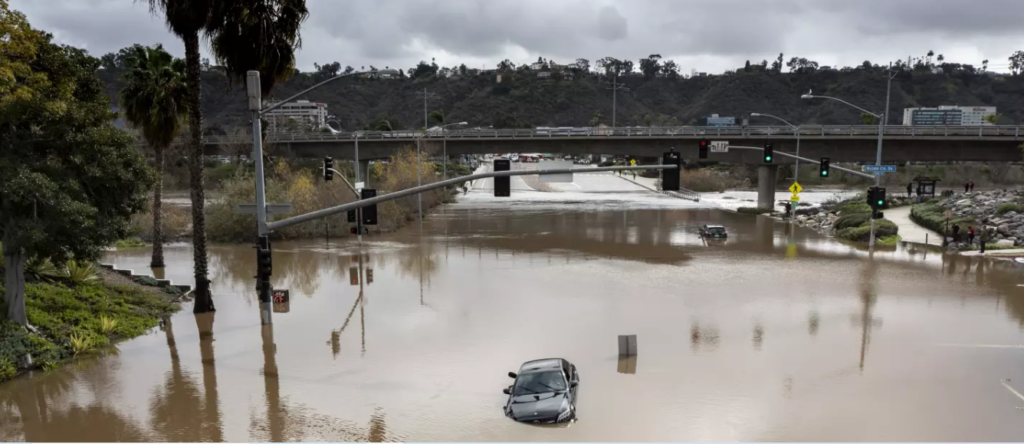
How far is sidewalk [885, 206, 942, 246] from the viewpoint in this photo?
4194cm

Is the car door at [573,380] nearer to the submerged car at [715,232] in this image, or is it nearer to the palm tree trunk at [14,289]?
the palm tree trunk at [14,289]

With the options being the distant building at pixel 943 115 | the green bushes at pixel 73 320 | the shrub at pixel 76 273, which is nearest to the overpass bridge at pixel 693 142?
the shrub at pixel 76 273

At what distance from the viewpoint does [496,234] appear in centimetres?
4694

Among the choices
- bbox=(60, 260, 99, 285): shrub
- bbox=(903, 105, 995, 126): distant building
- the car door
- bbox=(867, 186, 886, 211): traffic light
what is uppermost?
bbox=(903, 105, 995, 126): distant building

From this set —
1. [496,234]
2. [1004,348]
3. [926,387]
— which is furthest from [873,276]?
[496,234]

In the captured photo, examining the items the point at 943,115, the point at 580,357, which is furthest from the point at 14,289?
the point at 943,115

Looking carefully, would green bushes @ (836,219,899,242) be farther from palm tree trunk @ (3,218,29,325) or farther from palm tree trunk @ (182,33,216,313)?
palm tree trunk @ (3,218,29,325)

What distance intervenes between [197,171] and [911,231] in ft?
143

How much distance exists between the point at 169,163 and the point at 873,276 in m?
83.9

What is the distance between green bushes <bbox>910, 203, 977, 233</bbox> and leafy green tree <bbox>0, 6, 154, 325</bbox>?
146 ft

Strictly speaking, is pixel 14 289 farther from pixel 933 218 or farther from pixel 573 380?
pixel 933 218

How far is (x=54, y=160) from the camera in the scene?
18156 millimetres

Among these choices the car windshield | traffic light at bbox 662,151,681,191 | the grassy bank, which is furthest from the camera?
traffic light at bbox 662,151,681,191

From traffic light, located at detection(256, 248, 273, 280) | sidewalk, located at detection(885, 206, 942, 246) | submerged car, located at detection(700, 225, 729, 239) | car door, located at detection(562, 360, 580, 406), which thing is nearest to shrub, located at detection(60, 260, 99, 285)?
traffic light, located at detection(256, 248, 273, 280)
